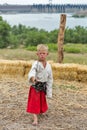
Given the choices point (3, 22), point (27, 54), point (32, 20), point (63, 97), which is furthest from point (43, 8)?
point (32, 20)

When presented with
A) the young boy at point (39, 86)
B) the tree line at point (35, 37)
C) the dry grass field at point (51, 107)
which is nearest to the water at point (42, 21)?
the tree line at point (35, 37)

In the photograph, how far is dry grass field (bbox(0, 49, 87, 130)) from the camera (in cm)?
521

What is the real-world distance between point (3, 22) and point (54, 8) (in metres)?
3.18

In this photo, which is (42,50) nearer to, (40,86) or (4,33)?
(40,86)

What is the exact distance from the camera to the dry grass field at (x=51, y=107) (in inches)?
205

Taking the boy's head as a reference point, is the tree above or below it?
below

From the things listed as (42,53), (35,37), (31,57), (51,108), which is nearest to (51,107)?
(51,108)

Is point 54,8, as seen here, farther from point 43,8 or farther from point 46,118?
point 46,118

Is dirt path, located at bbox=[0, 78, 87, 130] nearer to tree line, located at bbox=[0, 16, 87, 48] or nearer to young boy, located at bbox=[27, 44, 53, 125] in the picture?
young boy, located at bbox=[27, 44, 53, 125]

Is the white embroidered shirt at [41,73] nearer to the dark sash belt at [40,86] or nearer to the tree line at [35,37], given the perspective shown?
the dark sash belt at [40,86]

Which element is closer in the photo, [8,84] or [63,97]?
[63,97]

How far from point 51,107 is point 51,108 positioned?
0.04 meters

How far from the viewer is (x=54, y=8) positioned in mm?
9969

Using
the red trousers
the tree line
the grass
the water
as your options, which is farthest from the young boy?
the water
